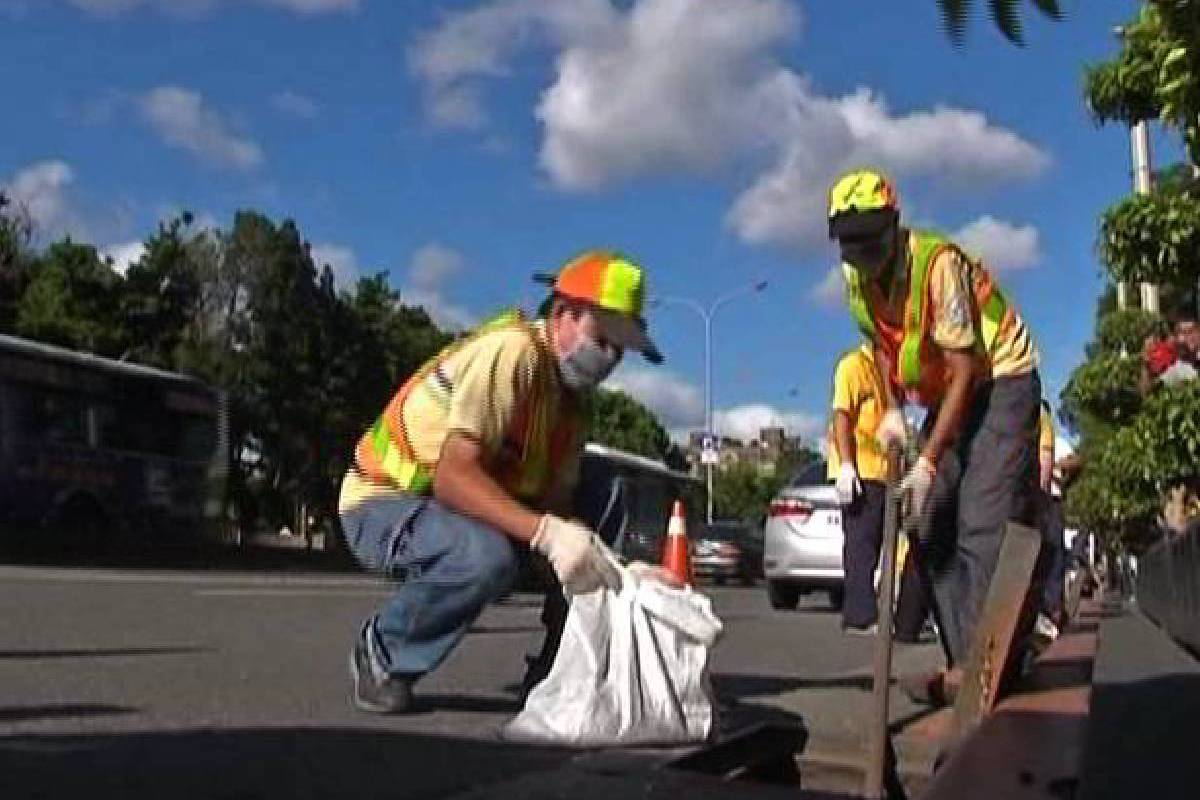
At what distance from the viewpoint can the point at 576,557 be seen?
4746 mm

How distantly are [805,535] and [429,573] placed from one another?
11723mm

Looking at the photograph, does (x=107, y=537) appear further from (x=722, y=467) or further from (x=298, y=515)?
(x=722, y=467)

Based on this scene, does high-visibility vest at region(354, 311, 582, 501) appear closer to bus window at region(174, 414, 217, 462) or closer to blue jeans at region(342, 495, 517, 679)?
blue jeans at region(342, 495, 517, 679)

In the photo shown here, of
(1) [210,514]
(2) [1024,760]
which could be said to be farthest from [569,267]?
(1) [210,514]

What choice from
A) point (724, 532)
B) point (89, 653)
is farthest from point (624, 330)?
point (724, 532)

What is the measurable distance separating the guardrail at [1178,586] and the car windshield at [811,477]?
351cm

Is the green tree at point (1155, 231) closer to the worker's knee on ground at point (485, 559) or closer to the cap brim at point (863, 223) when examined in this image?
the cap brim at point (863, 223)

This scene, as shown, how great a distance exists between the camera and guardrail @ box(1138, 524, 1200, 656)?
30.5 feet

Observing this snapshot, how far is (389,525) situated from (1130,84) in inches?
210

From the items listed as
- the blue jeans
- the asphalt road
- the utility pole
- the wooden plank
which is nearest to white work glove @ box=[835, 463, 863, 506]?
the asphalt road

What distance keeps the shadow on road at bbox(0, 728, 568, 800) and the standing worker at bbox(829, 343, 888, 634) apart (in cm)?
407

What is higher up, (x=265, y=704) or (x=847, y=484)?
(x=847, y=484)

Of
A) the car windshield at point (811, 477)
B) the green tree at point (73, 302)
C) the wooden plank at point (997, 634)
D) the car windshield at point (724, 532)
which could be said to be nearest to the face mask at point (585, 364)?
the wooden plank at point (997, 634)

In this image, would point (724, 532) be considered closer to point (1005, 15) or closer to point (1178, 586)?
point (1178, 586)
